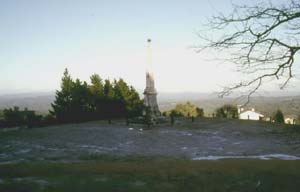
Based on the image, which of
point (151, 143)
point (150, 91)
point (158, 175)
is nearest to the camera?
point (158, 175)

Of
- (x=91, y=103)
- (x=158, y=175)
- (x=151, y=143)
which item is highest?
(x=91, y=103)

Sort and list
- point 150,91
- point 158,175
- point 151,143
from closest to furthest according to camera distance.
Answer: point 158,175 → point 151,143 → point 150,91

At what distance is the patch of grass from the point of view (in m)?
10.7

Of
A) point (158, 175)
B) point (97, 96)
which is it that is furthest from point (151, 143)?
point (97, 96)

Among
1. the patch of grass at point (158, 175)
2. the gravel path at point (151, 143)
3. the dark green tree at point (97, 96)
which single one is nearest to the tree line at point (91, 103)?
the dark green tree at point (97, 96)

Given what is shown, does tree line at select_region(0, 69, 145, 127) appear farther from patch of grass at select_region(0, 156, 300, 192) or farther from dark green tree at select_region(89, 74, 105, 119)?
patch of grass at select_region(0, 156, 300, 192)

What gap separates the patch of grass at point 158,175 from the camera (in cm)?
1074

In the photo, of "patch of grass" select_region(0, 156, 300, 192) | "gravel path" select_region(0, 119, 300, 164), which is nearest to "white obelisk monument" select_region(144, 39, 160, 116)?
"gravel path" select_region(0, 119, 300, 164)

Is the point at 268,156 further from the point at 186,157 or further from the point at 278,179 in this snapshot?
the point at 278,179

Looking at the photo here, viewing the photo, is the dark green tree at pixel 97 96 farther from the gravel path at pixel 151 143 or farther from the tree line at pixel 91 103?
the gravel path at pixel 151 143

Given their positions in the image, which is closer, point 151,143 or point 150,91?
point 151,143

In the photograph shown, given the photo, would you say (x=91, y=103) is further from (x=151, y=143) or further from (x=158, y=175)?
(x=158, y=175)

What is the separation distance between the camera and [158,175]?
12.4m

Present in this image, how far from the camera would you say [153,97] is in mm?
33625
